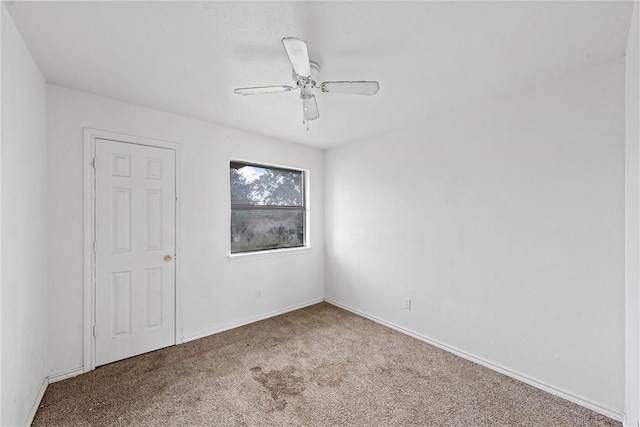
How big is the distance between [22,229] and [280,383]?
199cm

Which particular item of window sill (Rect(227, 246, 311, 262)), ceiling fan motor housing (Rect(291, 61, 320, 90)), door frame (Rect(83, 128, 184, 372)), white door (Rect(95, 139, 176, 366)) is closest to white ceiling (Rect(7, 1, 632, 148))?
ceiling fan motor housing (Rect(291, 61, 320, 90))

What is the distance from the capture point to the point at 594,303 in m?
1.88

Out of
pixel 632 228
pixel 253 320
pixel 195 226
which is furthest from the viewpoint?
pixel 253 320

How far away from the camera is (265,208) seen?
3611 millimetres

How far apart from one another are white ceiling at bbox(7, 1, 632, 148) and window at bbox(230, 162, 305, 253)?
119 cm

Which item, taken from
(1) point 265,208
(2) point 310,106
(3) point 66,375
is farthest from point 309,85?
(3) point 66,375

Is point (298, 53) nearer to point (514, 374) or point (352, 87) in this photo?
point (352, 87)

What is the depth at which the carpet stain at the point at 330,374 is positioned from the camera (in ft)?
7.10

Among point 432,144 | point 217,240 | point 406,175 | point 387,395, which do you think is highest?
point 432,144

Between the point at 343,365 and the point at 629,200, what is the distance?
90.8 inches

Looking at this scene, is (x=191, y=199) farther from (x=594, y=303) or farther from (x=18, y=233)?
(x=594, y=303)

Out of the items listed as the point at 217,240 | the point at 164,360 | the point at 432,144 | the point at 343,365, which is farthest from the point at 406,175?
the point at 164,360

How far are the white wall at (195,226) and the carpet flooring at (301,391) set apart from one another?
389 millimetres

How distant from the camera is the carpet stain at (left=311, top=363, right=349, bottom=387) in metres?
2.16
